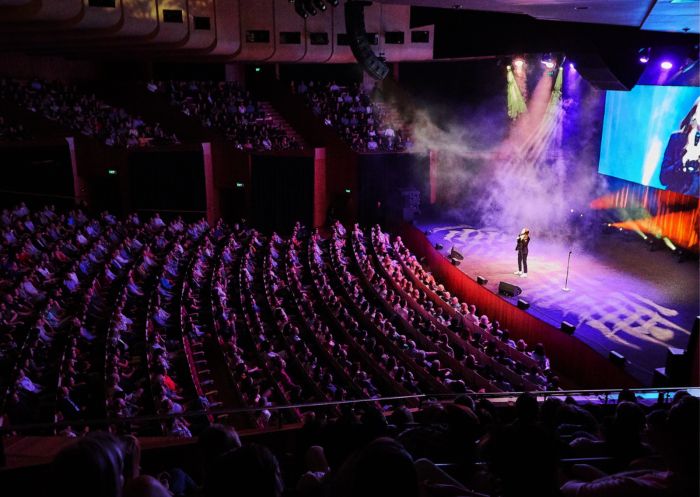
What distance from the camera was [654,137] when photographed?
12.4 m

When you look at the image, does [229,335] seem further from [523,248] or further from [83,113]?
[83,113]

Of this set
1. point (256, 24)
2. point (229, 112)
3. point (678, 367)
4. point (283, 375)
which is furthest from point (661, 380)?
point (229, 112)

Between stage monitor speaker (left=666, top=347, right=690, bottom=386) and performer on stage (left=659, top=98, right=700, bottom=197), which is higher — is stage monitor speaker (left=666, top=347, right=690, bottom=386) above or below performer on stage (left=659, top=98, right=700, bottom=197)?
below

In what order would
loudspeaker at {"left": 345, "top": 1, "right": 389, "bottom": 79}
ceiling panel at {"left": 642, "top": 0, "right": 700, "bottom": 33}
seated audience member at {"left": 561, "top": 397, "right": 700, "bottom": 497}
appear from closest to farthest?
seated audience member at {"left": 561, "top": 397, "right": 700, "bottom": 497}
ceiling panel at {"left": 642, "top": 0, "right": 700, "bottom": 33}
loudspeaker at {"left": 345, "top": 1, "right": 389, "bottom": 79}

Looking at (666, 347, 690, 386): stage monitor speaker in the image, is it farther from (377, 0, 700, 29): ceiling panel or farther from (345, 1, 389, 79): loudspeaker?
(345, 1, 389, 79): loudspeaker

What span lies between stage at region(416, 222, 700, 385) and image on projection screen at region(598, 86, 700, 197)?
169 cm

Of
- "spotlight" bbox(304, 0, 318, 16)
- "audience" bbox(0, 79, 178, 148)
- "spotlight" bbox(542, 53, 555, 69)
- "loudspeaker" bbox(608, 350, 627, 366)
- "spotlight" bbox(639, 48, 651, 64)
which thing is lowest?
"loudspeaker" bbox(608, 350, 627, 366)

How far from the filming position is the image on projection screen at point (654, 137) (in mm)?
11328

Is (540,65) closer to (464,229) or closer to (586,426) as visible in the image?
(464,229)

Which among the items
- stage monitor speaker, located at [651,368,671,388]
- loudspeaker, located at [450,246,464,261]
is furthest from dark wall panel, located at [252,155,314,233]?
stage monitor speaker, located at [651,368,671,388]

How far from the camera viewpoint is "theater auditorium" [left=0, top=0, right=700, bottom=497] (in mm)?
2652

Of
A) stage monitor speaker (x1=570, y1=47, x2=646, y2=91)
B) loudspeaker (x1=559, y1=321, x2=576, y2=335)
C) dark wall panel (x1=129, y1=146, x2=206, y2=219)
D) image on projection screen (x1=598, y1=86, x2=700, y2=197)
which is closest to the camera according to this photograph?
loudspeaker (x1=559, y1=321, x2=576, y2=335)

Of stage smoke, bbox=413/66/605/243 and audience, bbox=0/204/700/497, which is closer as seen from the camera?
audience, bbox=0/204/700/497

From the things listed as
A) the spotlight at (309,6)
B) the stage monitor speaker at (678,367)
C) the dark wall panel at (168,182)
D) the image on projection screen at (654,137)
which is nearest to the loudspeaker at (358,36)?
the spotlight at (309,6)
